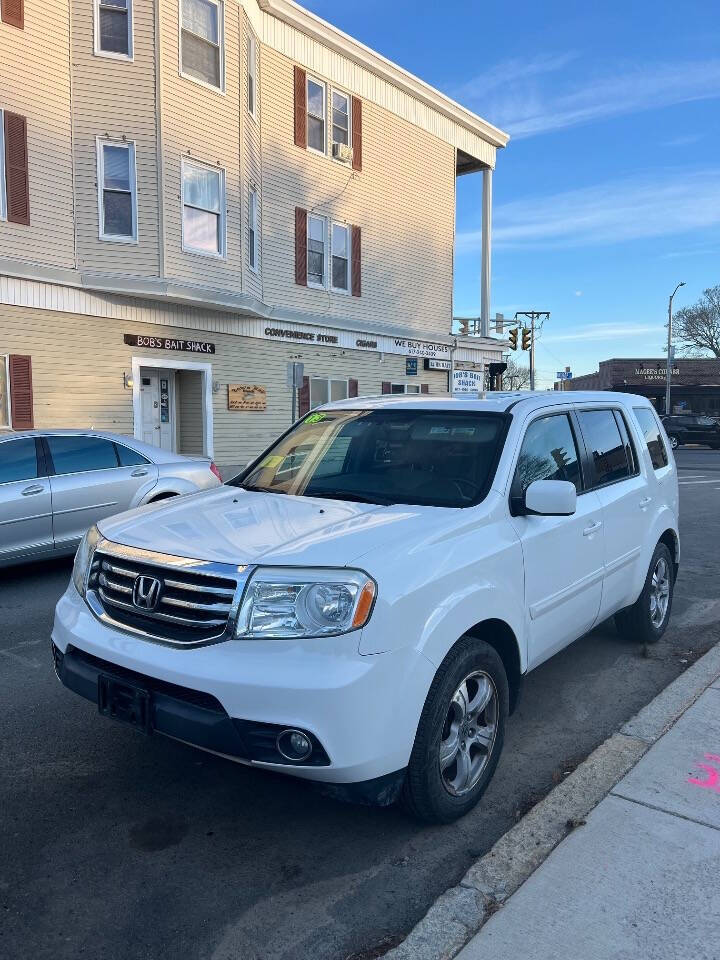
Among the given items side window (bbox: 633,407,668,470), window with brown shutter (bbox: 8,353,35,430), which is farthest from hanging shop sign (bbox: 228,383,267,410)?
side window (bbox: 633,407,668,470)

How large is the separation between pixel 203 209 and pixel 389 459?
1308 cm

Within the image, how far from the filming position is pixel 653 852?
9.27 ft

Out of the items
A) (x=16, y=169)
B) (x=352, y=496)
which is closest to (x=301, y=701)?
(x=352, y=496)

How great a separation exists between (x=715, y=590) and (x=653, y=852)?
482 cm

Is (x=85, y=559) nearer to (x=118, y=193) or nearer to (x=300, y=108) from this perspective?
(x=118, y=193)

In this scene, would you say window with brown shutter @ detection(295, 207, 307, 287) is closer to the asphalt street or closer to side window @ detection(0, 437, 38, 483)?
side window @ detection(0, 437, 38, 483)

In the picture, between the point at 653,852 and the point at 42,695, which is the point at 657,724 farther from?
the point at 42,695

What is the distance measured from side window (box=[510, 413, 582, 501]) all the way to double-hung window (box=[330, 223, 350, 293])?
16186 millimetres

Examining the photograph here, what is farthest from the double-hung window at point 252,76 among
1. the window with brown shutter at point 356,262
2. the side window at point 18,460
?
the side window at point 18,460

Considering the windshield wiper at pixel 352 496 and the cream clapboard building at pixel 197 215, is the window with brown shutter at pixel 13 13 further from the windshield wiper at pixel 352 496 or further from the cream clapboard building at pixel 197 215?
the windshield wiper at pixel 352 496

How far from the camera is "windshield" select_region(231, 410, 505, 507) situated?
364 centimetres

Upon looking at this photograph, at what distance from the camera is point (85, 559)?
3.40 m

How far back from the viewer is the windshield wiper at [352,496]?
3561 mm

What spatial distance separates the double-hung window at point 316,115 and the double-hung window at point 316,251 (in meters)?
1.75
